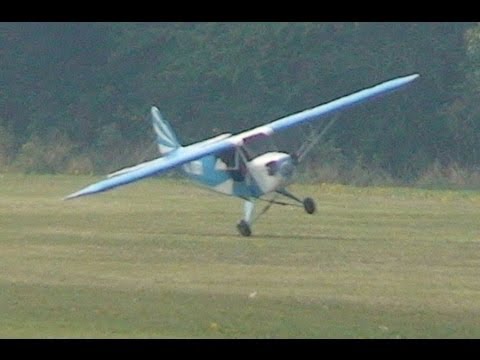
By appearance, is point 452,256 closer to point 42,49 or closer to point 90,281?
point 90,281

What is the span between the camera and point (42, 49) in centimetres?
5347

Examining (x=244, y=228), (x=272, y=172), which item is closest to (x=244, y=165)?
(x=272, y=172)

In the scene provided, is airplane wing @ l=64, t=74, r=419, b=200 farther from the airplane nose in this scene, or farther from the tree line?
the tree line

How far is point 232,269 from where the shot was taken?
19.4 meters

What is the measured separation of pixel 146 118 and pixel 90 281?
33919mm

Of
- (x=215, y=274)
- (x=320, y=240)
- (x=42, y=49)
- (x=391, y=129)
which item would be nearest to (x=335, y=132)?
(x=391, y=129)

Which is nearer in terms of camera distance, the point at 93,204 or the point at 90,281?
the point at 90,281

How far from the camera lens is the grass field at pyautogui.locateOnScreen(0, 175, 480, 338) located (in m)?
14.8

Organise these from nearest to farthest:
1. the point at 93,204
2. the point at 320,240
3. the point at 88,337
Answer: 1. the point at 88,337
2. the point at 320,240
3. the point at 93,204

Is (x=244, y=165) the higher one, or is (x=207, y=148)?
(x=207, y=148)

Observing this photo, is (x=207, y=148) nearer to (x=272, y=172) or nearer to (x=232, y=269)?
(x=272, y=172)

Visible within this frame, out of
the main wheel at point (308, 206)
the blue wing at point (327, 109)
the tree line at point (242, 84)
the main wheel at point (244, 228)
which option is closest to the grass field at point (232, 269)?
the main wheel at point (244, 228)

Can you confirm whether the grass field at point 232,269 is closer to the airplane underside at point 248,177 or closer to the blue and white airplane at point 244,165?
the airplane underside at point 248,177

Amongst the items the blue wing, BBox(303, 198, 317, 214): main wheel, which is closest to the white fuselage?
BBox(303, 198, 317, 214): main wheel
